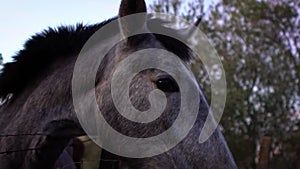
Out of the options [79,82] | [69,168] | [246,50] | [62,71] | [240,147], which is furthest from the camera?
[246,50]

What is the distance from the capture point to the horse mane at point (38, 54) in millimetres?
3373

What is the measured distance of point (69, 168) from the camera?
12.5 feet

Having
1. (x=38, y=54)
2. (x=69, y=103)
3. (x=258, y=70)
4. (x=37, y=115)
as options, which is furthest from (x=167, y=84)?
(x=258, y=70)

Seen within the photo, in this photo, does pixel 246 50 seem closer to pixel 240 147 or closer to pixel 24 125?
pixel 240 147

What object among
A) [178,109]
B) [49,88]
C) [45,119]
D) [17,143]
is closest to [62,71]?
[49,88]

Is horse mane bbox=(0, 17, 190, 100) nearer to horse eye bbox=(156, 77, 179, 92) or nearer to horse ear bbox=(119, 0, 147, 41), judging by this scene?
horse ear bbox=(119, 0, 147, 41)

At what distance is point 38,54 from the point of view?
3404 millimetres

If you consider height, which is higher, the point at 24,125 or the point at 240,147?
the point at 24,125

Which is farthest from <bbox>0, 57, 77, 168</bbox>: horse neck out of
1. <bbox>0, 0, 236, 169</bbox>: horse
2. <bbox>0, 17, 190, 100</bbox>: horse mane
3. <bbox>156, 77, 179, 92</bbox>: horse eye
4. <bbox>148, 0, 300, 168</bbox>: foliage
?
<bbox>148, 0, 300, 168</bbox>: foliage

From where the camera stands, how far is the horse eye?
2.68m

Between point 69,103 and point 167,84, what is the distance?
0.73 m

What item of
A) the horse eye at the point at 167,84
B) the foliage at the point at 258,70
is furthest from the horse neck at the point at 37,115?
the foliage at the point at 258,70

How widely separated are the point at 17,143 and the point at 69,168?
834mm

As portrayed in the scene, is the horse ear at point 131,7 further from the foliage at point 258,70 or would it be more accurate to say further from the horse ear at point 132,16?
the foliage at point 258,70
